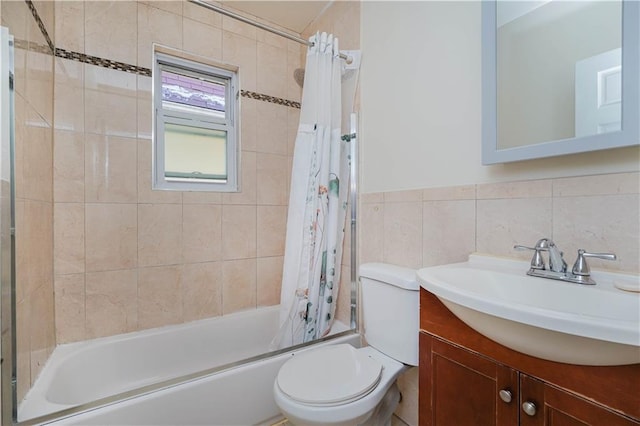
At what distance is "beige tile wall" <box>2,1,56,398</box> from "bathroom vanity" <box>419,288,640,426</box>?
54.4 inches

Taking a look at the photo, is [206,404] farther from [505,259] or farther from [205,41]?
[205,41]

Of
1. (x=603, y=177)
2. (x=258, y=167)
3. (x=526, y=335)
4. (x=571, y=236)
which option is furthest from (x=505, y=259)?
(x=258, y=167)

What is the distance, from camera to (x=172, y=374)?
1728 mm

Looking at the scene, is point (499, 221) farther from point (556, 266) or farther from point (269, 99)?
point (269, 99)

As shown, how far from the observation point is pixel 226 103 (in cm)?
210

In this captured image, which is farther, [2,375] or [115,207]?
[115,207]

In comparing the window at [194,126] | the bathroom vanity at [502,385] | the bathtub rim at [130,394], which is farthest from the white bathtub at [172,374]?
the window at [194,126]

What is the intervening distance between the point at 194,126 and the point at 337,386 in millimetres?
1766

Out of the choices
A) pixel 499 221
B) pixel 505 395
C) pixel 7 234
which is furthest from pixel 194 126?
pixel 505 395

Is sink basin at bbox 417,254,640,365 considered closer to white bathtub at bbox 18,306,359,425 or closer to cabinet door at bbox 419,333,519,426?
cabinet door at bbox 419,333,519,426

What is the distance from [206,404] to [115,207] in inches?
45.7

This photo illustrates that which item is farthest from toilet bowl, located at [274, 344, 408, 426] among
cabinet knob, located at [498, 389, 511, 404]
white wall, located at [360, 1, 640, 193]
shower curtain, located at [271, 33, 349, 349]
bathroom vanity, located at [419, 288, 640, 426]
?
white wall, located at [360, 1, 640, 193]

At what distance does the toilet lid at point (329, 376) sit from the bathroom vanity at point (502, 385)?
0.24 meters

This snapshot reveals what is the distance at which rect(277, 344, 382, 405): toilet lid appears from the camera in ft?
3.40
